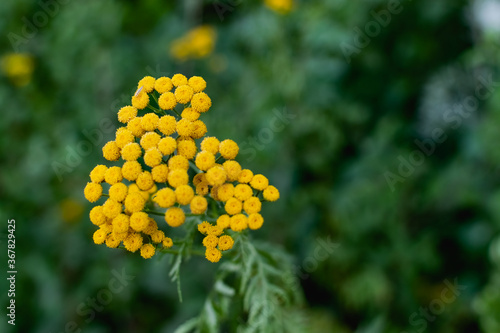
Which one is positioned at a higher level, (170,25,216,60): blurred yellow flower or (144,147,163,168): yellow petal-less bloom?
(170,25,216,60): blurred yellow flower

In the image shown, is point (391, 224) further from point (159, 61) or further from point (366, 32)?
point (159, 61)

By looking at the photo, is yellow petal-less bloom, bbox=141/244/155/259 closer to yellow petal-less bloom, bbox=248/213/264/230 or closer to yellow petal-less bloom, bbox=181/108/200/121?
yellow petal-less bloom, bbox=248/213/264/230

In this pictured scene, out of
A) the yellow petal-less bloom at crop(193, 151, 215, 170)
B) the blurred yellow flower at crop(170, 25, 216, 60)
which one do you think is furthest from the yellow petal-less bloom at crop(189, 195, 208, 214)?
the blurred yellow flower at crop(170, 25, 216, 60)

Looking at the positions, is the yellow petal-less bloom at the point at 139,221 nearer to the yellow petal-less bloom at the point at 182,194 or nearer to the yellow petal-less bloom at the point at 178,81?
the yellow petal-less bloom at the point at 182,194

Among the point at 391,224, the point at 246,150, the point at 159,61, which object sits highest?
the point at 159,61

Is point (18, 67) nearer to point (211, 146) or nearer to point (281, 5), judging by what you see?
point (281, 5)

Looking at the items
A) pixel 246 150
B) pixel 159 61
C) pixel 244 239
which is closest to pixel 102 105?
pixel 159 61
